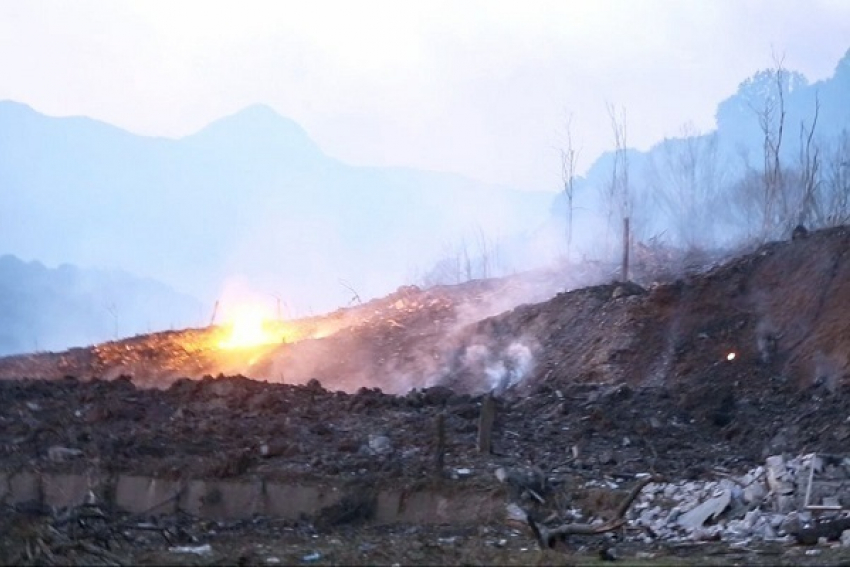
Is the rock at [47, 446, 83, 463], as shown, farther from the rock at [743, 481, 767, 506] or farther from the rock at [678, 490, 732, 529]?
the rock at [743, 481, 767, 506]

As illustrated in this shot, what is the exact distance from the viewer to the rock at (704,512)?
432 inches

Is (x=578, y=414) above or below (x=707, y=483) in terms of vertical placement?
above

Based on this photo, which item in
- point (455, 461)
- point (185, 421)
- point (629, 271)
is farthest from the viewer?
point (629, 271)

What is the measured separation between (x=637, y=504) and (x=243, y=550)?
14.6ft

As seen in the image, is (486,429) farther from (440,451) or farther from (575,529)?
(575,529)

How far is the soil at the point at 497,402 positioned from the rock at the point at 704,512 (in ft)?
3.39

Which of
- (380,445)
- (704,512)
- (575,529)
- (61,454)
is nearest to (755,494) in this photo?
(704,512)

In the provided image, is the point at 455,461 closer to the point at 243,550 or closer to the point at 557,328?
the point at 243,550

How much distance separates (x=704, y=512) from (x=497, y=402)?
529cm

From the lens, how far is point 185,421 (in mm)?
14516

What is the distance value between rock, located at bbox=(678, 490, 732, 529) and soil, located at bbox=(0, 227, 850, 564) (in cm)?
103

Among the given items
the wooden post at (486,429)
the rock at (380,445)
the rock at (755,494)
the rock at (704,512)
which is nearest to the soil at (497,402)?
the rock at (380,445)

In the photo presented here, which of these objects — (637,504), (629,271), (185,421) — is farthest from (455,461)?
(629,271)

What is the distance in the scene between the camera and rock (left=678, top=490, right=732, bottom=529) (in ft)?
36.0
